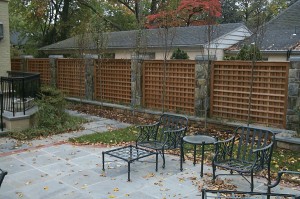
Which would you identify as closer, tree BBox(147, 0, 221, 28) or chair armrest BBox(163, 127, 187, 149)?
chair armrest BBox(163, 127, 187, 149)

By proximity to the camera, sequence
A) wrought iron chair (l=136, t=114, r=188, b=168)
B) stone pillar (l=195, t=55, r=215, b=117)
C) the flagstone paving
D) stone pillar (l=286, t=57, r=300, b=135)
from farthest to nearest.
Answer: stone pillar (l=195, t=55, r=215, b=117)
stone pillar (l=286, t=57, r=300, b=135)
wrought iron chair (l=136, t=114, r=188, b=168)
the flagstone paving

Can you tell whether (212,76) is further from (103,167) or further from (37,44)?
(37,44)

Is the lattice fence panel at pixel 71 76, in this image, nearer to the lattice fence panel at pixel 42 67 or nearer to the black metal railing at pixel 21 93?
the lattice fence panel at pixel 42 67

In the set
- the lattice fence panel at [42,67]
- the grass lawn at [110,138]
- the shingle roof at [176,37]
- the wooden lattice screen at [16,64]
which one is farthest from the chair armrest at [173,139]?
the wooden lattice screen at [16,64]

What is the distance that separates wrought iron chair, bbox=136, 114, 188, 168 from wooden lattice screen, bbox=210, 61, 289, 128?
2499mm

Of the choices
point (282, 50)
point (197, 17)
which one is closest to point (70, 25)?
point (197, 17)

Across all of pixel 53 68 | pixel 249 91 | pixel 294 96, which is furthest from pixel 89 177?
pixel 53 68

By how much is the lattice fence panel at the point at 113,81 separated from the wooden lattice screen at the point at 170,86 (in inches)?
35.0

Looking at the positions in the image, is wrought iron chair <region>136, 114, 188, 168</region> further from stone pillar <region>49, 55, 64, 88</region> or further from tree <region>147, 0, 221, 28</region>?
tree <region>147, 0, 221, 28</region>

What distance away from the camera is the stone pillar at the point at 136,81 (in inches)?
443

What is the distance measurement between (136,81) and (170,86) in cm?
145

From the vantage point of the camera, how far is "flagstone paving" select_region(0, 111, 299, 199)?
5026mm

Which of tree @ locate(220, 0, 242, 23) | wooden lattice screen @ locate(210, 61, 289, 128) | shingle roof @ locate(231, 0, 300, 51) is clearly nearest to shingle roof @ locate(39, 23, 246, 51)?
shingle roof @ locate(231, 0, 300, 51)

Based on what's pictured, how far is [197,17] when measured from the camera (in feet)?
86.5
